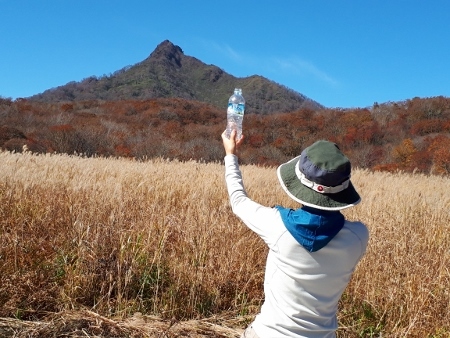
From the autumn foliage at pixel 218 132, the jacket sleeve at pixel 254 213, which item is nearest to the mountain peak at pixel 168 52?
the autumn foliage at pixel 218 132

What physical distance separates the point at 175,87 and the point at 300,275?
324 feet

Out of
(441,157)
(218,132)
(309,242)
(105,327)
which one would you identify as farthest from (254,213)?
(218,132)

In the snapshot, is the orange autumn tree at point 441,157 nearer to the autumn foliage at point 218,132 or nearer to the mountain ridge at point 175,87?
the autumn foliage at point 218,132

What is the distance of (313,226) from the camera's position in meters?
1.75

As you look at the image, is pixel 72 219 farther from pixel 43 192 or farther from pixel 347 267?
pixel 347 267

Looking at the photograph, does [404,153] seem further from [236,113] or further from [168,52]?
[168,52]

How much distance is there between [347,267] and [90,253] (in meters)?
2.55

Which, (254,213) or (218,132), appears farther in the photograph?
(218,132)

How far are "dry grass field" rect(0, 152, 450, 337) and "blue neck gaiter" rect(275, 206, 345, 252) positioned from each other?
1864mm

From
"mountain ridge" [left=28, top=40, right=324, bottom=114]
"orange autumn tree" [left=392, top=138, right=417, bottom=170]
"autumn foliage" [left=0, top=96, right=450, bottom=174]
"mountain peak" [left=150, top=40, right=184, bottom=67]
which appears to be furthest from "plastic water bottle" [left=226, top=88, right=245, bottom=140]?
"mountain peak" [left=150, top=40, right=184, bottom=67]

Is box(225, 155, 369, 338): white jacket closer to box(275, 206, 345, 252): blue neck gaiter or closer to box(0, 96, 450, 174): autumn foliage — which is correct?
box(275, 206, 345, 252): blue neck gaiter

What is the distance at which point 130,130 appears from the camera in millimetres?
31641

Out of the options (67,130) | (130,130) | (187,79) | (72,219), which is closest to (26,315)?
(72,219)

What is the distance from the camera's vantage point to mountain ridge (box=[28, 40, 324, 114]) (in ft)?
259
